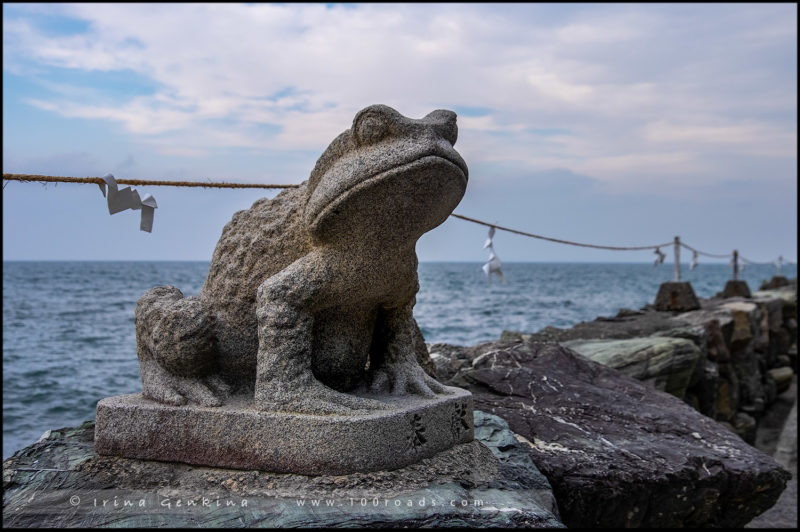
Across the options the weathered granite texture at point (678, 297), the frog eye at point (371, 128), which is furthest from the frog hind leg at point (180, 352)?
the weathered granite texture at point (678, 297)

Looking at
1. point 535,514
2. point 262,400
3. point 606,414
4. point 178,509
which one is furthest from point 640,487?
point 178,509

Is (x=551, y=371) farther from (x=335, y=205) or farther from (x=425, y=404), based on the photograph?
(x=335, y=205)

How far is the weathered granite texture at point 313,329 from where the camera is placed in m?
2.88

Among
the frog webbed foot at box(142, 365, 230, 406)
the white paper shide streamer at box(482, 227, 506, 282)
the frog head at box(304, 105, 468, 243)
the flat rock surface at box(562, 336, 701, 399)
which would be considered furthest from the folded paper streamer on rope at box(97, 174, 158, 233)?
the flat rock surface at box(562, 336, 701, 399)

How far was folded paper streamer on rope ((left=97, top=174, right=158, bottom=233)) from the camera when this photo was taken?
3.48 meters

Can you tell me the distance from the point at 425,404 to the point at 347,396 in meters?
0.38

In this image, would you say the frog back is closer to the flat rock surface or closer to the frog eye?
Answer: the frog eye

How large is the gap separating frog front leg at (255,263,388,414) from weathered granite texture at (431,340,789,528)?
141 cm

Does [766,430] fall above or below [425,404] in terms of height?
below

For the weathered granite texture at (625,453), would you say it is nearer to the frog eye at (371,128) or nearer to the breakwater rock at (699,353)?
the breakwater rock at (699,353)

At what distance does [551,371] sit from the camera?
5430mm

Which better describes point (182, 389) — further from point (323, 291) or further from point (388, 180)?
point (388, 180)

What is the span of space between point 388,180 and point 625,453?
230 cm

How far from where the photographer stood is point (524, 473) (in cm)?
345
